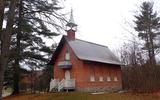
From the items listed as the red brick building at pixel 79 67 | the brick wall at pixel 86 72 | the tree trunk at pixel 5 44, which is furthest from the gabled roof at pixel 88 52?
the tree trunk at pixel 5 44

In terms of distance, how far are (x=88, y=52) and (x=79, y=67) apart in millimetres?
2949

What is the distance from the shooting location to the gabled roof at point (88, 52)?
27.0 meters

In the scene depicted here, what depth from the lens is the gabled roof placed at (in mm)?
27016

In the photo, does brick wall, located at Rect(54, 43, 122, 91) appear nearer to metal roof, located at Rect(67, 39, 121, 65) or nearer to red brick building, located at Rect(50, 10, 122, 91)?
red brick building, located at Rect(50, 10, 122, 91)

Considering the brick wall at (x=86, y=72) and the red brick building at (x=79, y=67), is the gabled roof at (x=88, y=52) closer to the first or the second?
the red brick building at (x=79, y=67)

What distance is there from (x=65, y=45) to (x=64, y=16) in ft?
53.1

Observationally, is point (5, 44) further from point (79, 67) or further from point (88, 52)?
point (88, 52)

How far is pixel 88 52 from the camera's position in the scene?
2875cm

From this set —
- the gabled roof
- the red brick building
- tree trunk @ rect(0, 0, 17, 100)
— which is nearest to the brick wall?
the red brick building

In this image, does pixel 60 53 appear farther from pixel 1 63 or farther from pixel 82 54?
pixel 1 63

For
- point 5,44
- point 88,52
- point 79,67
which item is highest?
point 88,52

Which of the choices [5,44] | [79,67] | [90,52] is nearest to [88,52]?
[90,52]

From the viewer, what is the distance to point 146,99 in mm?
15336

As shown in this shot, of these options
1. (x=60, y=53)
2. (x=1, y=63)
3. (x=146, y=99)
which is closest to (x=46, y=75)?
(x=60, y=53)
